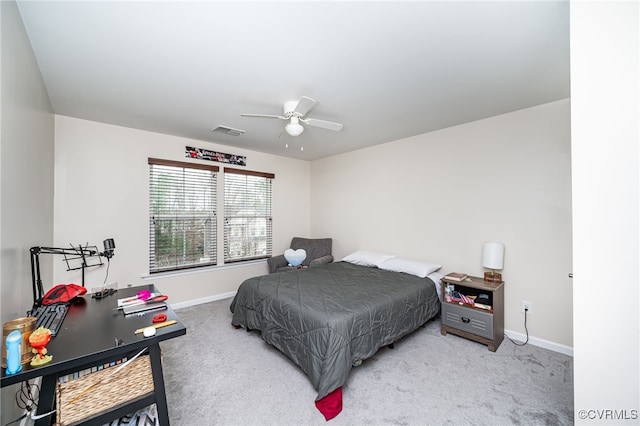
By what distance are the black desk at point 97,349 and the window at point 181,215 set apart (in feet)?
7.11

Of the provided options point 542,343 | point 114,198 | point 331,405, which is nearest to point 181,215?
point 114,198

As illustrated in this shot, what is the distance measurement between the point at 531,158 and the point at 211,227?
4.29 m

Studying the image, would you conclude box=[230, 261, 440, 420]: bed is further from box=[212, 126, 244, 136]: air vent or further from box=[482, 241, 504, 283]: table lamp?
box=[212, 126, 244, 136]: air vent

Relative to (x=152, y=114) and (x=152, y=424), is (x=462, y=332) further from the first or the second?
(x=152, y=114)

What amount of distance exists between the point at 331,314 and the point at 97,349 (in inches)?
57.5

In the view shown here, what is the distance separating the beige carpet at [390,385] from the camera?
175 cm

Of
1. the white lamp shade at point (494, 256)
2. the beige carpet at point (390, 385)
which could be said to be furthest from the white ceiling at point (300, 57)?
the beige carpet at point (390, 385)

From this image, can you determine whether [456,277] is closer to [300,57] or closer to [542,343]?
[542,343]

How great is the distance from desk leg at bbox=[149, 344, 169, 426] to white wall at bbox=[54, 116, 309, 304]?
102 inches

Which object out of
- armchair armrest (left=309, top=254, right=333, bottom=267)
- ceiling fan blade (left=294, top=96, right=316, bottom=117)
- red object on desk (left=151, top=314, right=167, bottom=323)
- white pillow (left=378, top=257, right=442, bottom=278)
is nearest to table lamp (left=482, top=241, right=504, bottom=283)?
white pillow (left=378, top=257, right=442, bottom=278)

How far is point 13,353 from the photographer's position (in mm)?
973

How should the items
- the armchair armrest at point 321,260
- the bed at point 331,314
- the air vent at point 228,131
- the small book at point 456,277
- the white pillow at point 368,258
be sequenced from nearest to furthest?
the bed at point 331,314
the small book at point 456,277
the air vent at point 228,131
the white pillow at point 368,258
the armchair armrest at point 321,260

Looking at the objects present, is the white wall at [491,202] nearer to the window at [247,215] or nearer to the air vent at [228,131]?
the window at [247,215]

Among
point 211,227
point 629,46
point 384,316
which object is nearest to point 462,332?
point 384,316
